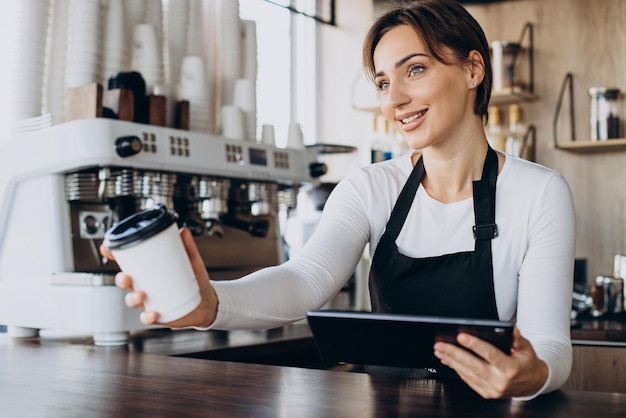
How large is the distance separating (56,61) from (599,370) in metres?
1.75

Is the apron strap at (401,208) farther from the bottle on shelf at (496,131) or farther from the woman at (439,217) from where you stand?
the bottle on shelf at (496,131)

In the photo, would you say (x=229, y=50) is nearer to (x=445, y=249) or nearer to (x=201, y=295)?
(x=445, y=249)

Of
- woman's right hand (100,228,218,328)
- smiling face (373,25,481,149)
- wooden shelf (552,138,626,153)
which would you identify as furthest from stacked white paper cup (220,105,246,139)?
wooden shelf (552,138,626,153)

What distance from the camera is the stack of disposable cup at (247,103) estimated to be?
2.62m

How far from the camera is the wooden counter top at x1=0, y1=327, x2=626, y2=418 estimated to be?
989 millimetres

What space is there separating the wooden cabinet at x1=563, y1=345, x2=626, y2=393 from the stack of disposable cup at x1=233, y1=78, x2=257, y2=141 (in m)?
1.23

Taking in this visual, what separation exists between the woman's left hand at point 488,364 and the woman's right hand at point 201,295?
1.10 ft

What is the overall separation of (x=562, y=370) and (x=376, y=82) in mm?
669

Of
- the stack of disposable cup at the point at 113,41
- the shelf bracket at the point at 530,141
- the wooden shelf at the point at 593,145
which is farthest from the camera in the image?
the shelf bracket at the point at 530,141

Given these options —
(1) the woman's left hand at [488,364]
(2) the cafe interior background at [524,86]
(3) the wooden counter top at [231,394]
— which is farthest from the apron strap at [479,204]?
(2) the cafe interior background at [524,86]

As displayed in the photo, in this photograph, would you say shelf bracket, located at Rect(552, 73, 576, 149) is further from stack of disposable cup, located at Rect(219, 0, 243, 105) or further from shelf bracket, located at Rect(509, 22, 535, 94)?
stack of disposable cup, located at Rect(219, 0, 243, 105)

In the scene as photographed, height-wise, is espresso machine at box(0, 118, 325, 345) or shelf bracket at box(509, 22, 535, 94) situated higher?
shelf bracket at box(509, 22, 535, 94)

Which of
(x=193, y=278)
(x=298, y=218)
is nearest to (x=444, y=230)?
(x=193, y=278)

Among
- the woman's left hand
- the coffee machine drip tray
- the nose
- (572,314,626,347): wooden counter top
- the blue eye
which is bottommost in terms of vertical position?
(572,314,626,347): wooden counter top
